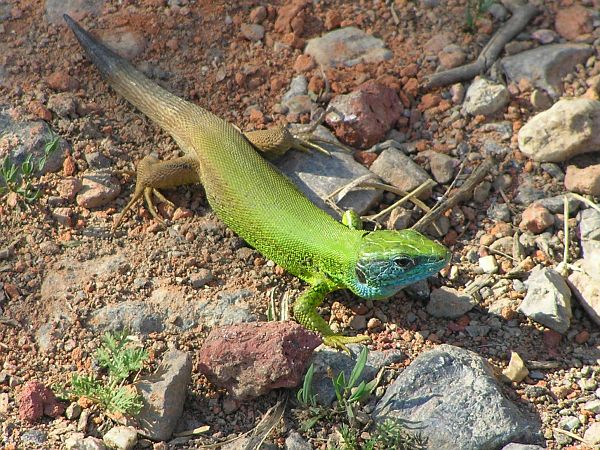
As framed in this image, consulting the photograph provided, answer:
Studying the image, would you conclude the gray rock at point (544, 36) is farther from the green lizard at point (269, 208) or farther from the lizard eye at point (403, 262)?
the lizard eye at point (403, 262)

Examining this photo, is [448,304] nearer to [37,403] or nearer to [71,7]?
[37,403]

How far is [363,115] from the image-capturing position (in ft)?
19.7

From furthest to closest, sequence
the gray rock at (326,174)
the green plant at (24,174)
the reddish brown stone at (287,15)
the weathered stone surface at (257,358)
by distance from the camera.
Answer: the reddish brown stone at (287,15) → the gray rock at (326,174) → the green plant at (24,174) → the weathered stone surface at (257,358)

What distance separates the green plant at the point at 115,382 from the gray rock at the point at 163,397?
7 cm

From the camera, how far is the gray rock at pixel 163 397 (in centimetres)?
434

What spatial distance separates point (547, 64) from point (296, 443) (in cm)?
376

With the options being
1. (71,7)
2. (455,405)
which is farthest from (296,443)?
(71,7)

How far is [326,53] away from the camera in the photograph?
6605 millimetres

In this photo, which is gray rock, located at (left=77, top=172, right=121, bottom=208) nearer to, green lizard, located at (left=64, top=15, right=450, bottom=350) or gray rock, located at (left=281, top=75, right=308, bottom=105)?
green lizard, located at (left=64, top=15, right=450, bottom=350)

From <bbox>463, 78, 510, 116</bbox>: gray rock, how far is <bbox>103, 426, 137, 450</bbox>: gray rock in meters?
3.56

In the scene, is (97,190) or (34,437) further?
(97,190)

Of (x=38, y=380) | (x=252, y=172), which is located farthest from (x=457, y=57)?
(x=38, y=380)

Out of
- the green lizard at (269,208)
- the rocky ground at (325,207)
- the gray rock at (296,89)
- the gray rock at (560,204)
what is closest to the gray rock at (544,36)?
the rocky ground at (325,207)

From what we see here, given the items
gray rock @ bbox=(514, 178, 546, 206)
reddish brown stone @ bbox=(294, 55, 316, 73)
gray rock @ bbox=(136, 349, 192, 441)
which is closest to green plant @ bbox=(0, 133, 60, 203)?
gray rock @ bbox=(136, 349, 192, 441)
